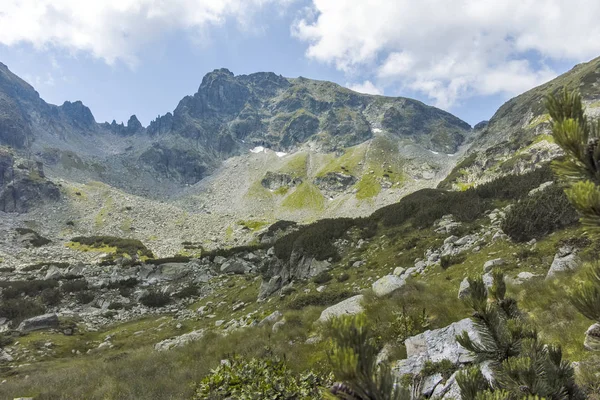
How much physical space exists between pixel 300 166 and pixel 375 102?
3031 inches

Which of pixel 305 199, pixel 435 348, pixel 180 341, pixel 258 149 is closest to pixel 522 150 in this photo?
pixel 305 199

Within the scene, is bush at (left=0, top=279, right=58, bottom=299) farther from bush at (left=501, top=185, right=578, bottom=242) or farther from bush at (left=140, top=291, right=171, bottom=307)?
bush at (left=501, top=185, right=578, bottom=242)

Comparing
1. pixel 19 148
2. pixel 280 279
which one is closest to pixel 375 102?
pixel 19 148

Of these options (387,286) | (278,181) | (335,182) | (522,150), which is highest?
(278,181)

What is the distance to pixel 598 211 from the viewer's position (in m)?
1.72

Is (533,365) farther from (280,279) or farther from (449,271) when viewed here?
(280,279)

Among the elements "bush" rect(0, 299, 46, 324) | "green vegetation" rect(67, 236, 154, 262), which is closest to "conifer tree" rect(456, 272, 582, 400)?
"bush" rect(0, 299, 46, 324)

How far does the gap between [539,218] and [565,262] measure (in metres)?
5.41

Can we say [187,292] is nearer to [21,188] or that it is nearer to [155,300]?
[155,300]

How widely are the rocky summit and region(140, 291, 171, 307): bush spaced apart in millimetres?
161

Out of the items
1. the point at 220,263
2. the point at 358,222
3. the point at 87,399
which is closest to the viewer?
the point at 87,399

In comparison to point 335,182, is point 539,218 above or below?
below

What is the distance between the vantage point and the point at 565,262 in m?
8.48

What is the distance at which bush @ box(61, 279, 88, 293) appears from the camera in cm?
2728
